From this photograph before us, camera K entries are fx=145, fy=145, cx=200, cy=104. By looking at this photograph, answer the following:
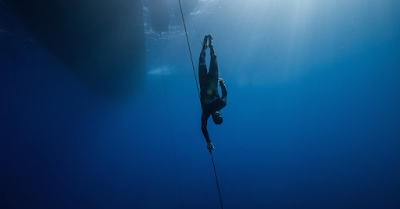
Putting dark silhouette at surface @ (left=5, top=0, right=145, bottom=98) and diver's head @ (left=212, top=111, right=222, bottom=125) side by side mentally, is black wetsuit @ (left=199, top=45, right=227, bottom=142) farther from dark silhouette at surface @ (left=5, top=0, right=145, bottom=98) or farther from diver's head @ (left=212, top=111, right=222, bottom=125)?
dark silhouette at surface @ (left=5, top=0, right=145, bottom=98)

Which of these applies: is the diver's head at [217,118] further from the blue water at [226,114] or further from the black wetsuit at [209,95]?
the blue water at [226,114]

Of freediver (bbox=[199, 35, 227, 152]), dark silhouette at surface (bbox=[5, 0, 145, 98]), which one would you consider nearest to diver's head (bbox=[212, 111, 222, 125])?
freediver (bbox=[199, 35, 227, 152])

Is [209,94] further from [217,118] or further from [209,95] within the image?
[217,118]

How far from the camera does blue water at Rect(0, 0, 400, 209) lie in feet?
45.7

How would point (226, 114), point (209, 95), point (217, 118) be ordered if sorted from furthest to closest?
point (226, 114)
point (209, 95)
point (217, 118)

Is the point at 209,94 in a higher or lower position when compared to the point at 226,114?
lower

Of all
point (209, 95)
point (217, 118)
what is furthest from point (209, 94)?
point (217, 118)

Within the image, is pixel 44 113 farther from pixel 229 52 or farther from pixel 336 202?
pixel 336 202

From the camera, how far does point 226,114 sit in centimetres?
4578

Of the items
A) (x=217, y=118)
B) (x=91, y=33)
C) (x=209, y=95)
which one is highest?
(x=91, y=33)

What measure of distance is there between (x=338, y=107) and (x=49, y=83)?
63.9 metres

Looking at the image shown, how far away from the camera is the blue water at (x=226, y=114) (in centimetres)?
1394

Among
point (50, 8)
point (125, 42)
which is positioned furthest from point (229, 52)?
point (50, 8)

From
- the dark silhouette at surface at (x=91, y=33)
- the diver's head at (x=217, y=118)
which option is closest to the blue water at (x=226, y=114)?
the dark silhouette at surface at (x=91, y=33)
